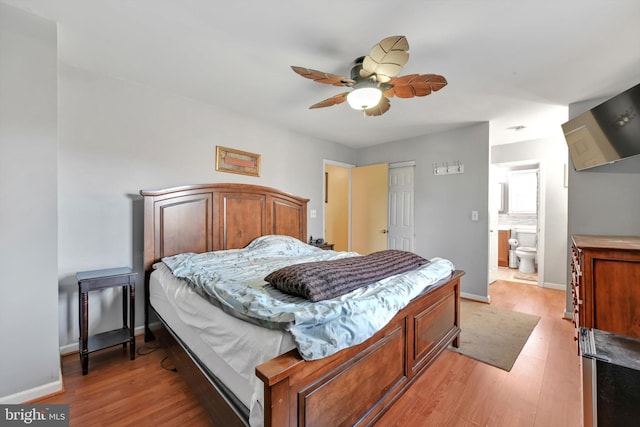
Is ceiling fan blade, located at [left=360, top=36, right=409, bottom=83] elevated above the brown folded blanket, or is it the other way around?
ceiling fan blade, located at [left=360, top=36, right=409, bottom=83]

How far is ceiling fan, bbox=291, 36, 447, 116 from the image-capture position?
1666 millimetres

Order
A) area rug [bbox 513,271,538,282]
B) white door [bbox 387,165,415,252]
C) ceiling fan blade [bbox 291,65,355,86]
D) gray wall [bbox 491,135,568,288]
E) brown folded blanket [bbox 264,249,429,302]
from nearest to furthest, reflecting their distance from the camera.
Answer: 1. brown folded blanket [bbox 264,249,429,302]
2. ceiling fan blade [bbox 291,65,355,86]
3. gray wall [bbox 491,135,568,288]
4. white door [bbox 387,165,415,252]
5. area rug [bbox 513,271,538,282]

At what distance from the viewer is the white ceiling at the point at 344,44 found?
1603mm

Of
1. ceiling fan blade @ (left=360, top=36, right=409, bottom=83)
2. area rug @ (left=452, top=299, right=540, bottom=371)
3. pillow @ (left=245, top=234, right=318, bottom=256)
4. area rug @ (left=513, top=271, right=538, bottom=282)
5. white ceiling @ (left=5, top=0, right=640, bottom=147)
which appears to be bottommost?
area rug @ (left=452, top=299, right=540, bottom=371)

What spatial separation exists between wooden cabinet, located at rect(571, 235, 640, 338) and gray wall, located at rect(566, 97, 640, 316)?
1235 millimetres

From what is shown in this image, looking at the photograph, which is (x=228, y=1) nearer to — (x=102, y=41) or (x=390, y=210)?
(x=102, y=41)

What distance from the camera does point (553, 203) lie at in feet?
14.0

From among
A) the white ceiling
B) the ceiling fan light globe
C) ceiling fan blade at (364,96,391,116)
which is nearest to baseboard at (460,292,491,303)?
the white ceiling

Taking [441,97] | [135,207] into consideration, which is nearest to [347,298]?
[135,207]

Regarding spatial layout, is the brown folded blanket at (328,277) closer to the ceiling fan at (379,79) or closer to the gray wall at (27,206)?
the ceiling fan at (379,79)

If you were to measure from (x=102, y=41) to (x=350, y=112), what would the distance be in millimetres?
2431

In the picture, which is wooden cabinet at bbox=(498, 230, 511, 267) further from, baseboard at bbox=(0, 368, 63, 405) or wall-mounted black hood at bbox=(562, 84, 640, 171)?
baseboard at bbox=(0, 368, 63, 405)

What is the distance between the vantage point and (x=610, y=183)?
2777 millimetres

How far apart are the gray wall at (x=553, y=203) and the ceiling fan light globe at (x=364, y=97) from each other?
3.95 metres
